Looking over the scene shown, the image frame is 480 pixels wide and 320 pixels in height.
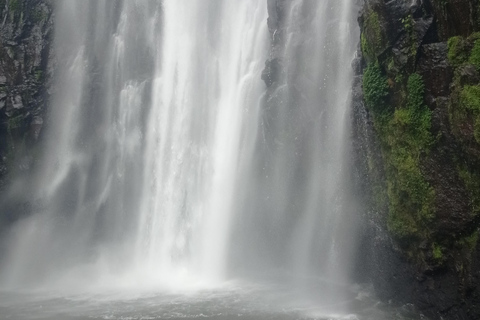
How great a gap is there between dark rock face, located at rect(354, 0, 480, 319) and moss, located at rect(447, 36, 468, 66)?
0.03 meters

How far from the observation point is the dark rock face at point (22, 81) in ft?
94.0

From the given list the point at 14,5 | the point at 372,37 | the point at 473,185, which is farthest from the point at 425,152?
the point at 14,5

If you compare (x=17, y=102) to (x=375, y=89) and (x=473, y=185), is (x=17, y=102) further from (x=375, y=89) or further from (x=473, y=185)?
(x=473, y=185)

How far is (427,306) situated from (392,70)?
7.42m

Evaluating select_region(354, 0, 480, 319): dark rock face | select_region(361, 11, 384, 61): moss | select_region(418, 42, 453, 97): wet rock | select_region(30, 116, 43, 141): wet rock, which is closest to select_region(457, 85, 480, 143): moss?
select_region(354, 0, 480, 319): dark rock face

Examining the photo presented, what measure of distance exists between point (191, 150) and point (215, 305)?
1145 cm

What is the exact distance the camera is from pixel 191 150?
26.1 meters

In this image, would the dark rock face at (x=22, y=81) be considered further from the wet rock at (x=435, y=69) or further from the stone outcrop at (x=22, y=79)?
the wet rock at (x=435, y=69)

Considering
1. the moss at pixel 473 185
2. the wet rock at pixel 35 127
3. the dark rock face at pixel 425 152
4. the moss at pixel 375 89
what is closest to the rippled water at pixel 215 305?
the dark rock face at pixel 425 152

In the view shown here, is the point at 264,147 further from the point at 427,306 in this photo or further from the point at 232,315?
the point at 427,306

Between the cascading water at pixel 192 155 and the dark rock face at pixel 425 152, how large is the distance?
2.59 metres

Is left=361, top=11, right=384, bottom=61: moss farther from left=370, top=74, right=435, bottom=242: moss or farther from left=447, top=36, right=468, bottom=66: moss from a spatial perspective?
left=447, top=36, right=468, bottom=66: moss

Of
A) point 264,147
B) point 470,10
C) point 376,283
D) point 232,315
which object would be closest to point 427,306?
point 376,283

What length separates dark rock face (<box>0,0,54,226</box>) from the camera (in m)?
28.7
